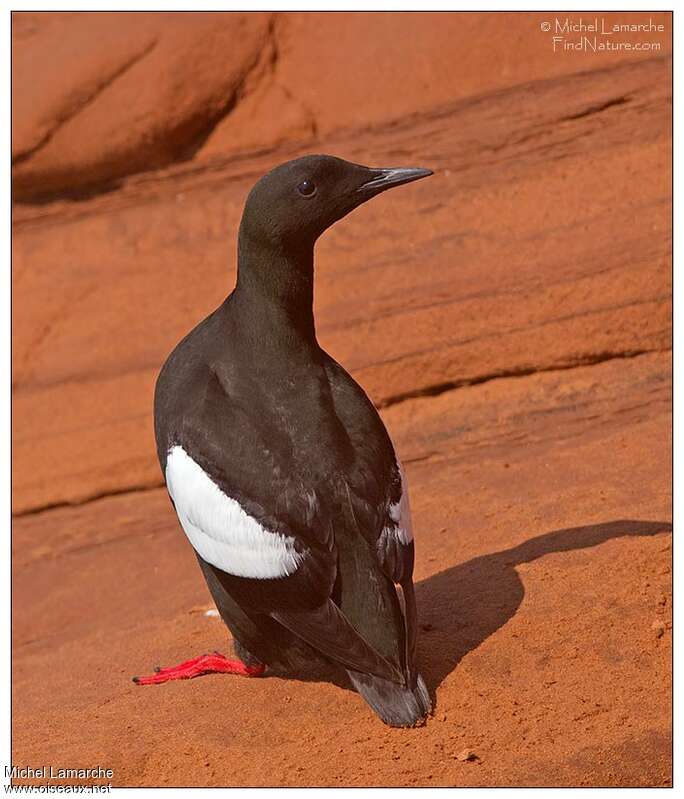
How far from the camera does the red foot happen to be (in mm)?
5137

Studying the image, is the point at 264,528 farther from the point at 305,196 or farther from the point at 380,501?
the point at 305,196

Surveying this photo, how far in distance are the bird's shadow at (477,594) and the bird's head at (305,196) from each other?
176cm

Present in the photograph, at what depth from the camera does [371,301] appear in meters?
9.64

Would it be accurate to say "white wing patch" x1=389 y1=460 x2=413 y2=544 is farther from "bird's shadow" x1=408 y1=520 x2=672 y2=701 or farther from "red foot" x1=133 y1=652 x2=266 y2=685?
"red foot" x1=133 y1=652 x2=266 y2=685

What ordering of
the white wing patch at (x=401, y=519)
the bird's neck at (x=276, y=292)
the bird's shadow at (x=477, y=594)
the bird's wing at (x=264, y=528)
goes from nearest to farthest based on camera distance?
the bird's wing at (x=264, y=528) → the white wing patch at (x=401, y=519) → the bird's neck at (x=276, y=292) → the bird's shadow at (x=477, y=594)

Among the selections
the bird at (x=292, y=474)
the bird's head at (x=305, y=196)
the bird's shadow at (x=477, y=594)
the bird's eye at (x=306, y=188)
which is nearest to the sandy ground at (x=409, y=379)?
the bird's shadow at (x=477, y=594)

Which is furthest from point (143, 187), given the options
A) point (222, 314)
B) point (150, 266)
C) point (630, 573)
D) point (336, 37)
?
point (630, 573)

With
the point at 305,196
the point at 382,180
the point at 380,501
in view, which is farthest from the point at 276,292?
the point at 380,501

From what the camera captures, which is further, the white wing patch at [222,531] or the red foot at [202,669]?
the red foot at [202,669]

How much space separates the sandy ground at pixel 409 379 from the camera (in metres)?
4.69

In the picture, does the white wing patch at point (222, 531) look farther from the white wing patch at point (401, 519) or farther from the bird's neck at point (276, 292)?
the bird's neck at point (276, 292)

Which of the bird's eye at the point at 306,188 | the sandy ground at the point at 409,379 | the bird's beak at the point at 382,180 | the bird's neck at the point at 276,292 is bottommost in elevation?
the sandy ground at the point at 409,379

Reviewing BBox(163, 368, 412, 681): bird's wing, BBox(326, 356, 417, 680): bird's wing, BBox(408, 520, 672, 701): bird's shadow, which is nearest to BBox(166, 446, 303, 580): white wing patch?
BBox(163, 368, 412, 681): bird's wing

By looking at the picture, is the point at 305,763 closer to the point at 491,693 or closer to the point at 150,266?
the point at 491,693
